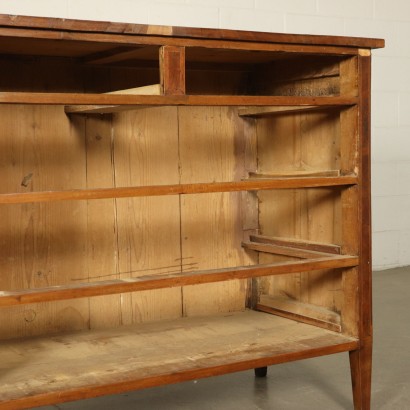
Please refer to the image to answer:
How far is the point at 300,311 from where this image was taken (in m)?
2.69

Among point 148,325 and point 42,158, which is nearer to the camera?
point 42,158

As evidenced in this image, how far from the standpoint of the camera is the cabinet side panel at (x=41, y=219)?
2.42 metres

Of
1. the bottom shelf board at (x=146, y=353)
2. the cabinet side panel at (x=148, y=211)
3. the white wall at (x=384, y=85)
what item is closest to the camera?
the bottom shelf board at (x=146, y=353)

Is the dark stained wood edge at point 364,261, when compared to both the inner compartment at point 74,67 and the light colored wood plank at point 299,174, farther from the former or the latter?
the inner compartment at point 74,67

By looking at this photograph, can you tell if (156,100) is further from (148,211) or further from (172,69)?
(148,211)

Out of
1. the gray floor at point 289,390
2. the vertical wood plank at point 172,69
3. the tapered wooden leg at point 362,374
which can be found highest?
the vertical wood plank at point 172,69

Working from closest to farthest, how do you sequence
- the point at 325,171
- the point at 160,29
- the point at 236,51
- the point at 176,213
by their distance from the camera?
the point at 160,29 → the point at 236,51 → the point at 325,171 → the point at 176,213

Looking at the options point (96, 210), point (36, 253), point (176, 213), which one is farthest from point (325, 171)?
point (36, 253)

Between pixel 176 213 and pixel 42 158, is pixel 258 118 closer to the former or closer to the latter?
pixel 176 213

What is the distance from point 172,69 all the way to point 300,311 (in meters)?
1.05

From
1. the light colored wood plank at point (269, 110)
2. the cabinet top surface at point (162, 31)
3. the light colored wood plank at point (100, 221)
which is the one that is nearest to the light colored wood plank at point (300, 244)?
the light colored wood plank at point (269, 110)

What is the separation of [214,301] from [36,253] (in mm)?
695

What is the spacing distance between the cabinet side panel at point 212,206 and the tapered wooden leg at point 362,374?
1.83ft

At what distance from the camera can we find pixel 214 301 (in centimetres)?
283
